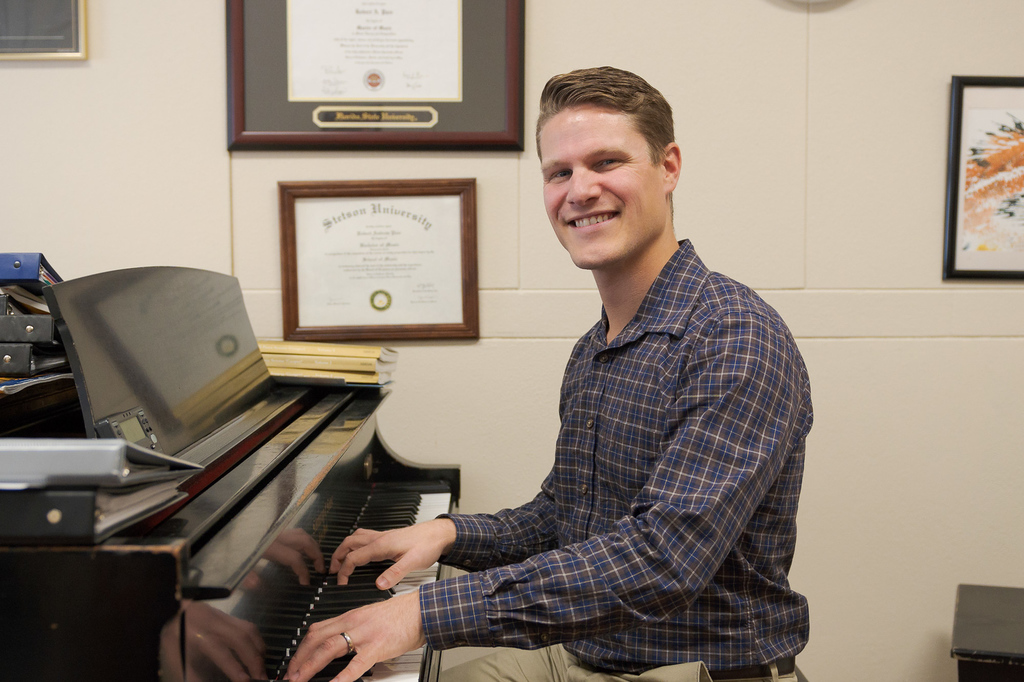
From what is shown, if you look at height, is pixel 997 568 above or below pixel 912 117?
below

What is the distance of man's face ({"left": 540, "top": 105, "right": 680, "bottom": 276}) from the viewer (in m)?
1.28

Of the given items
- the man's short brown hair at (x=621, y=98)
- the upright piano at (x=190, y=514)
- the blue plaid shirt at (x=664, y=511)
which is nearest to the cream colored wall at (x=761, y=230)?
the upright piano at (x=190, y=514)

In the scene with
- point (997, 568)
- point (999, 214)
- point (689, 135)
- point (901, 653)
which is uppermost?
point (689, 135)

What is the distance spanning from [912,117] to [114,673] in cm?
247

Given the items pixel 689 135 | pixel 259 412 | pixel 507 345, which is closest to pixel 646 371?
pixel 259 412

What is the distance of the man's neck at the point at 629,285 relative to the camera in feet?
4.36

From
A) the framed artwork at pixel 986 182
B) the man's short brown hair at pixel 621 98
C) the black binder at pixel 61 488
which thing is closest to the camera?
the black binder at pixel 61 488

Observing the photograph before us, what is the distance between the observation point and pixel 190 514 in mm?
775

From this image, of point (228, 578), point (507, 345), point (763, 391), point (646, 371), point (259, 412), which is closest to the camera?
point (228, 578)

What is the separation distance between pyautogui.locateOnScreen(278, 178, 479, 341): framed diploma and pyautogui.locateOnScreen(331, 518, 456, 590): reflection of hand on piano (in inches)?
38.7

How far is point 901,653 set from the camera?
91.2 inches

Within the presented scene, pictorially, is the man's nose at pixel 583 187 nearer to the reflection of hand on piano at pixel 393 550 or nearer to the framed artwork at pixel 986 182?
the reflection of hand on piano at pixel 393 550

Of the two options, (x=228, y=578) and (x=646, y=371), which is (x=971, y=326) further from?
(x=228, y=578)

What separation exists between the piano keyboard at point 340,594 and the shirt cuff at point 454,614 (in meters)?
0.07
